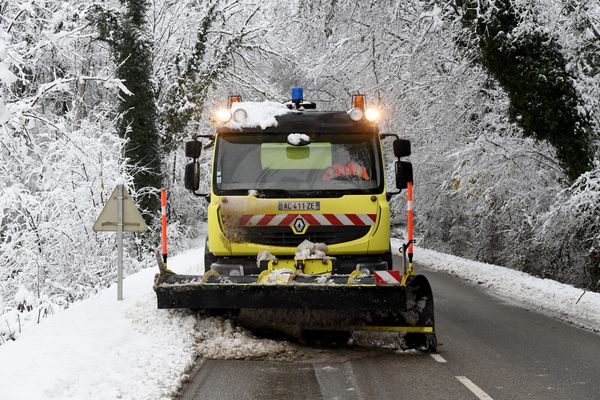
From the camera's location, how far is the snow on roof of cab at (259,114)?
339 inches

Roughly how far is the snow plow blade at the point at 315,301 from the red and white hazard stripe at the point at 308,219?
793mm

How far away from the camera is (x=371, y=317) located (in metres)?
7.80

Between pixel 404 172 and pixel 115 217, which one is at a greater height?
pixel 404 172

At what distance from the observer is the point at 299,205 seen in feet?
26.9

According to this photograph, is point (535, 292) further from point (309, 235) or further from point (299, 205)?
point (299, 205)

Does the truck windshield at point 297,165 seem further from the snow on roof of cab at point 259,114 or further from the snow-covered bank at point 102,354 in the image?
the snow-covered bank at point 102,354

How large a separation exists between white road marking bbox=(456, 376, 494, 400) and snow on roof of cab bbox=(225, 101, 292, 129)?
147 inches

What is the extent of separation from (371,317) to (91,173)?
1065 cm

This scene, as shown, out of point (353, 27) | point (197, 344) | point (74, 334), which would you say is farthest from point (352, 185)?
point (353, 27)

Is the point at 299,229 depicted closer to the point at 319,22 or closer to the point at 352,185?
the point at 352,185

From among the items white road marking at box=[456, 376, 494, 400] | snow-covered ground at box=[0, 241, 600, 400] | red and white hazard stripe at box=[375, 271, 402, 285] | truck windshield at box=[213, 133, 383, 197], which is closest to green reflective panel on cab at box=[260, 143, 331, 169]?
truck windshield at box=[213, 133, 383, 197]

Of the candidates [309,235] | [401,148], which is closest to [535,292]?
[401,148]

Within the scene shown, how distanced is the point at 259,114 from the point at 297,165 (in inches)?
32.6

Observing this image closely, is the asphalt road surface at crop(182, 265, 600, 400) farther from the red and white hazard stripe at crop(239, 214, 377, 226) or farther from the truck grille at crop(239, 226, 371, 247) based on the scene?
the red and white hazard stripe at crop(239, 214, 377, 226)
